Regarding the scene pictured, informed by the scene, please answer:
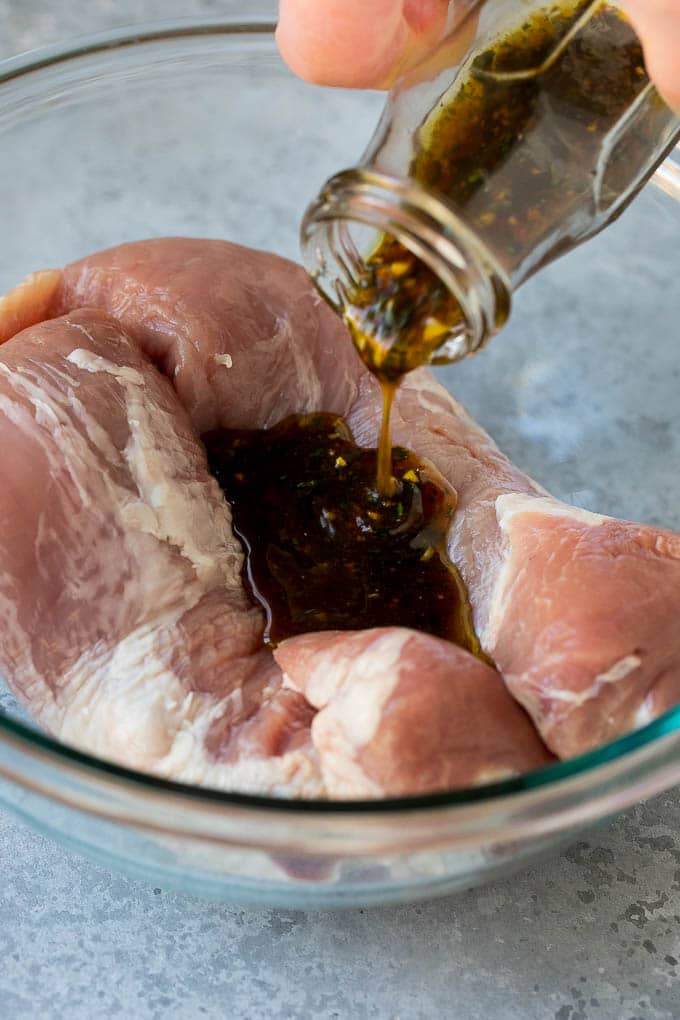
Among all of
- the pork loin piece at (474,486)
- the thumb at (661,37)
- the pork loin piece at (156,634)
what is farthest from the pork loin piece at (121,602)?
the thumb at (661,37)

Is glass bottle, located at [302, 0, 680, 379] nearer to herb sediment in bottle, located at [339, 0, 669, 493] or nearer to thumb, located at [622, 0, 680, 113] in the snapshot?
herb sediment in bottle, located at [339, 0, 669, 493]

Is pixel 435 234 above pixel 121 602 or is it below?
above

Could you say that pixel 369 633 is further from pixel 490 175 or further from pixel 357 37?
pixel 357 37

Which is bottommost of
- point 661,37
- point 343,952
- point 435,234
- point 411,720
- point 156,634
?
point 343,952

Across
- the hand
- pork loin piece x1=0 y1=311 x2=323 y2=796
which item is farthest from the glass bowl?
the hand

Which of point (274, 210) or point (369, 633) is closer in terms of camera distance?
point (369, 633)

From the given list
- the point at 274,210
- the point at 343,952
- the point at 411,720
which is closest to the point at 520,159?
the point at 411,720
